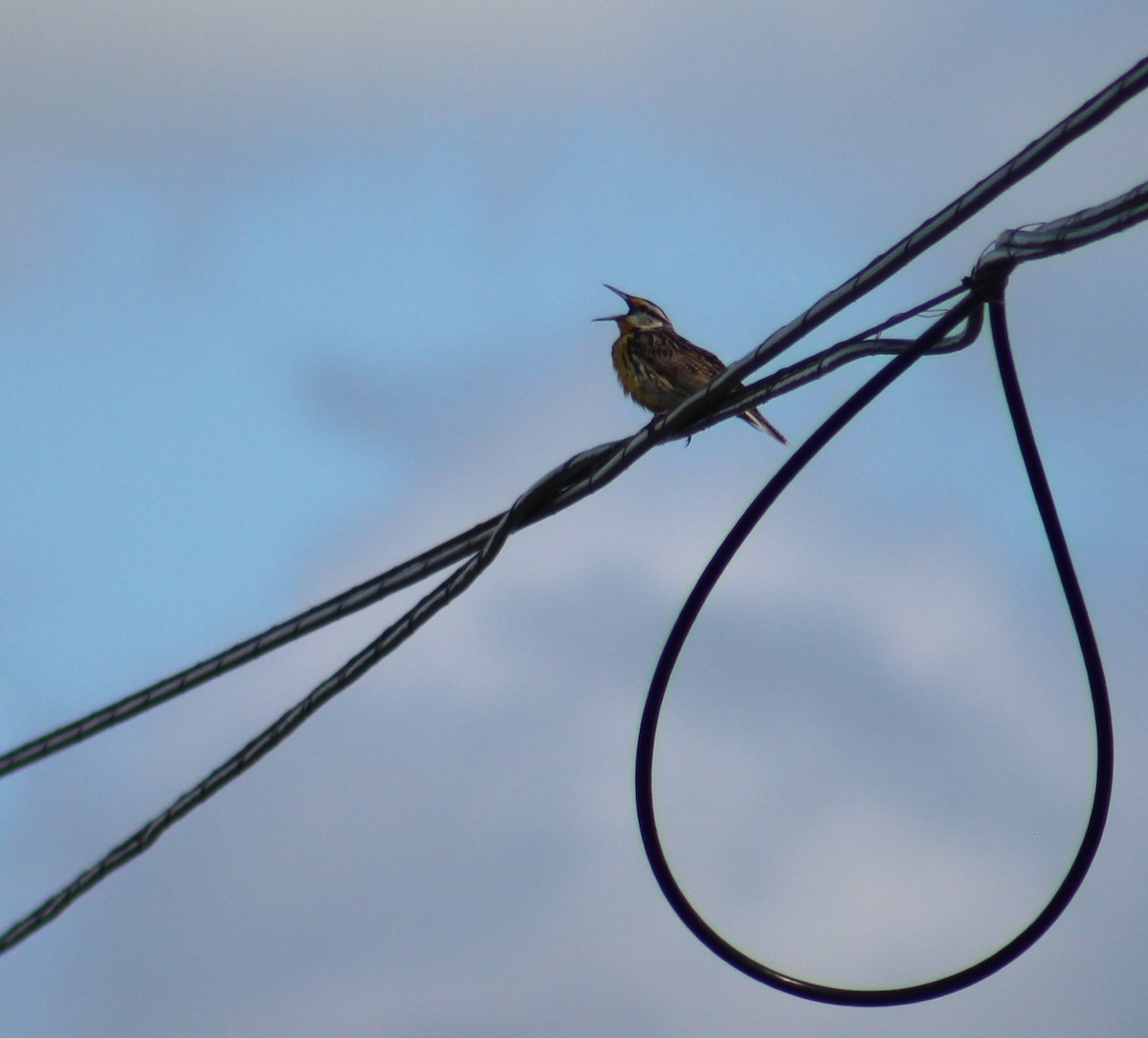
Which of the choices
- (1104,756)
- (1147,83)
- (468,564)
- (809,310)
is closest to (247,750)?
(468,564)

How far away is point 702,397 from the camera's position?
5.33 meters

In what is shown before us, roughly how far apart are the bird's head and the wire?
980cm

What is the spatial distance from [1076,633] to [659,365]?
922cm

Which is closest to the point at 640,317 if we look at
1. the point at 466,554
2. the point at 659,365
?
the point at 659,365

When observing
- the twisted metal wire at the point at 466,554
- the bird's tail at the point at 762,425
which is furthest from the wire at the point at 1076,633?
the bird's tail at the point at 762,425

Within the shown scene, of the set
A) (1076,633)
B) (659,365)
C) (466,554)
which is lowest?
(1076,633)

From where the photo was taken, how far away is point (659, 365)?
1323 centimetres

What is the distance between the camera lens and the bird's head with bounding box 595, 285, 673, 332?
1443 cm

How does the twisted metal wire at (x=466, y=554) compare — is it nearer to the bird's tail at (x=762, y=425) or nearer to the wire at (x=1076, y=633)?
the wire at (x=1076, y=633)

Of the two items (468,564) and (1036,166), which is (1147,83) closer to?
(1036,166)

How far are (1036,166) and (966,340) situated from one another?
2.19 feet

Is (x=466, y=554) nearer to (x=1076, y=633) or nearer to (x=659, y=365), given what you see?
(x=1076, y=633)

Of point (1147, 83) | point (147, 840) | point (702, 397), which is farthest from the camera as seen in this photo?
point (147, 840)

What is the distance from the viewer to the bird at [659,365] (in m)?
13.0
